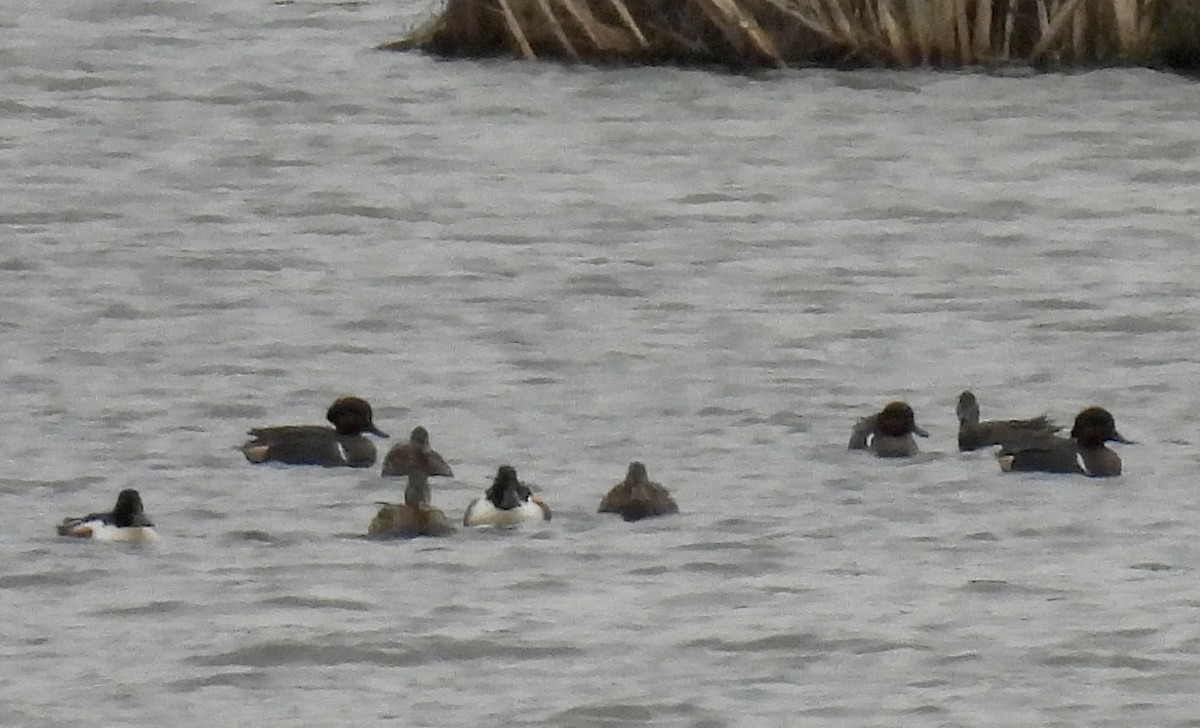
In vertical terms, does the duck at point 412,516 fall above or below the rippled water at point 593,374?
above

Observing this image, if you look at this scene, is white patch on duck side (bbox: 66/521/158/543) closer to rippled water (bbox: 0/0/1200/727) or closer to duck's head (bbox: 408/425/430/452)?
rippled water (bbox: 0/0/1200/727)

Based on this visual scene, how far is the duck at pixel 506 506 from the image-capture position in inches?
523

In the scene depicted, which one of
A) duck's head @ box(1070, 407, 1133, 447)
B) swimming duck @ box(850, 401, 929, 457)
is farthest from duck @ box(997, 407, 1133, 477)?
swimming duck @ box(850, 401, 929, 457)

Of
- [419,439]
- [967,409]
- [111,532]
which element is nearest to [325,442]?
[419,439]

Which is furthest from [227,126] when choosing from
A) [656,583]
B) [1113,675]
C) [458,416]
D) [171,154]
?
[1113,675]

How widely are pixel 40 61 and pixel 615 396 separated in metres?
12.4

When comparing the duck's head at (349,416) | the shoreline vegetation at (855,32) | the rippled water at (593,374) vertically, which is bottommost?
the rippled water at (593,374)

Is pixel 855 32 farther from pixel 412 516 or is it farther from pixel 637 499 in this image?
pixel 412 516

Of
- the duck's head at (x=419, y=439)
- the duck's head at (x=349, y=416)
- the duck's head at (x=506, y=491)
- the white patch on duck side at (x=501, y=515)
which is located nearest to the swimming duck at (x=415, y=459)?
the duck's head at (x=419, y=439)

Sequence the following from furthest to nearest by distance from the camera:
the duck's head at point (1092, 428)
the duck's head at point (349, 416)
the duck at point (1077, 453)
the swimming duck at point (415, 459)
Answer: the duck's head at point (349, 416) < the duck's head at point (1092, 428) < the duck at point (1077, 453) < the swimming duck at point (415, 459)

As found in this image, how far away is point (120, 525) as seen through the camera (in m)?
13.0

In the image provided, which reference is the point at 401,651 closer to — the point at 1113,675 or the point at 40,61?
the point at 1113,675

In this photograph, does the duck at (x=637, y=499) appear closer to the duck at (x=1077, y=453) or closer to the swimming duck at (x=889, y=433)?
the swimming duck at (x=889, y=433)

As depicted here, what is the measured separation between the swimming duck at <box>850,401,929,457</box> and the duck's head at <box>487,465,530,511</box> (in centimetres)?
166
